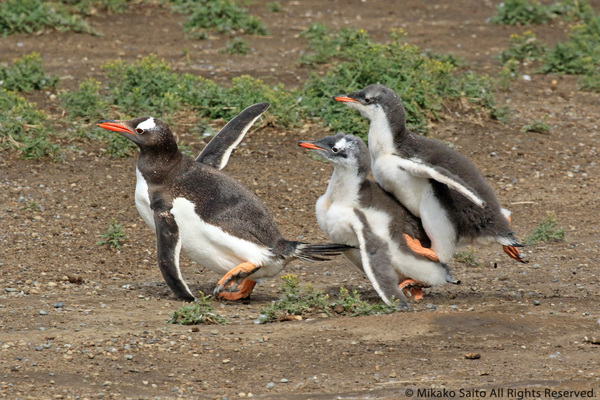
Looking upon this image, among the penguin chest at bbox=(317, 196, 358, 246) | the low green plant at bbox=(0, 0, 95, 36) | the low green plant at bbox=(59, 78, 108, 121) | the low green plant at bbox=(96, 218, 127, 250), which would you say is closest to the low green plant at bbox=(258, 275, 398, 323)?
the penguin chest at bbox=(317, 196, 358, 246)

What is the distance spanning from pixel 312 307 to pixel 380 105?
1.73m

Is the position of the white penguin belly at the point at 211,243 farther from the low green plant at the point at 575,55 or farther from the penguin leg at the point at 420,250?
the low green plant at the point at 575,55

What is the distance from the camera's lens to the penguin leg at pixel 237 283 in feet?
21.9

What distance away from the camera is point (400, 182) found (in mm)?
7008

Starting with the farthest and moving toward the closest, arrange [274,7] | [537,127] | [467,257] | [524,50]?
[274,7]
[524,50]
[537,127]
[467,257]

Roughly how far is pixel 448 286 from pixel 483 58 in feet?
22.7

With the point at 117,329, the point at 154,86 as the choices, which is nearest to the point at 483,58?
the point at 154,86

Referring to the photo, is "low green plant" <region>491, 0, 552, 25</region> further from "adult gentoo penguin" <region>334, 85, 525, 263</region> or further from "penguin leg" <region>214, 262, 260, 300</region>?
"penguin leg" <region>214, 262, 260, 300</region>

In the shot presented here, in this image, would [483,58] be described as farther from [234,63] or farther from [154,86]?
[154,86]

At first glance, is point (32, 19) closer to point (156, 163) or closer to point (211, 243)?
point (156, 163)

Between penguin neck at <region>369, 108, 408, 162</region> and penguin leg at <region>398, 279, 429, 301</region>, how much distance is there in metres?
0.99

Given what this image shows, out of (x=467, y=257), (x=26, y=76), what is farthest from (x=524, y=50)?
(x=26, y=76)

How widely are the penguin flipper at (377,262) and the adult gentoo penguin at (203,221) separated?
17 cm

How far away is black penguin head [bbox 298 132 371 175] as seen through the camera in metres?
6.85
